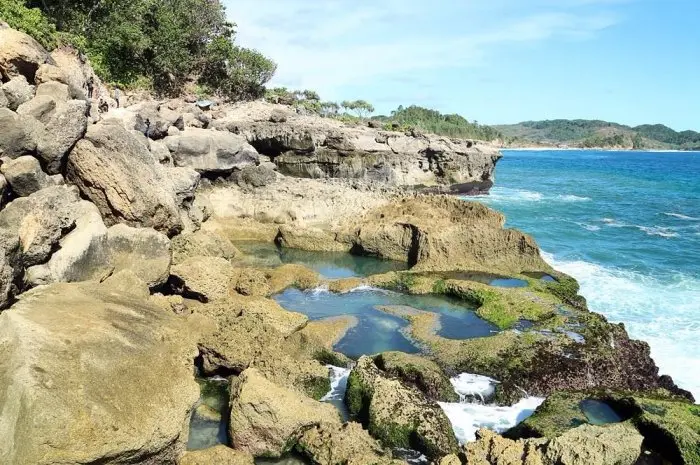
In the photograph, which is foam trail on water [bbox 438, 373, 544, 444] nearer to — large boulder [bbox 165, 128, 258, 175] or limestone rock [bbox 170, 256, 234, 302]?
limestone rock [bbox 170, 256, 234, 302]

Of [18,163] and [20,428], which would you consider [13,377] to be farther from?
[18,163]

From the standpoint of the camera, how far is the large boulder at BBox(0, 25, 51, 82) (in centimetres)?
1748

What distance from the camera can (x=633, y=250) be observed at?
32906mm

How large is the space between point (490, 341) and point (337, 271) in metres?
10.1

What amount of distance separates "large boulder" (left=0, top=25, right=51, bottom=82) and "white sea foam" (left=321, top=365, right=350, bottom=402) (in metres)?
13.5

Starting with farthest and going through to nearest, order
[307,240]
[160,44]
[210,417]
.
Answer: [160,44], [307,240], [210,417]

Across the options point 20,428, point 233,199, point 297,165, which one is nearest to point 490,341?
point 20,428

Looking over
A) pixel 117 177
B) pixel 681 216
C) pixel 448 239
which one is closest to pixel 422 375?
pixel 448 239

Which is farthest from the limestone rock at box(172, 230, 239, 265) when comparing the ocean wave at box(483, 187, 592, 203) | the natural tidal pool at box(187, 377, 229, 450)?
the ocean wave at box(483, 187, 592, 203)

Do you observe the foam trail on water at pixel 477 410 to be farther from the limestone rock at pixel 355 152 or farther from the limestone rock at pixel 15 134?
the limestone rock at pixel 355 152

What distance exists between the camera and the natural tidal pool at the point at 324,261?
24.8 m

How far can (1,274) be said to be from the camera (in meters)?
10.9

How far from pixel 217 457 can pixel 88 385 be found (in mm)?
A: 2776

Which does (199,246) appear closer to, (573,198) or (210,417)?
(210,417)
